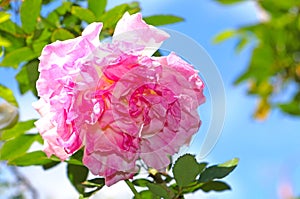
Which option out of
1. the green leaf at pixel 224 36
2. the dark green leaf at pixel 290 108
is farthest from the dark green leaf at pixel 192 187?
the green leaf at pixel 224 36

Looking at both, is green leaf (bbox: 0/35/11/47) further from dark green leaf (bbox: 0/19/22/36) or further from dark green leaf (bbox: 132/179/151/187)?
dark green leaf (bbox: 132/179/151/187)

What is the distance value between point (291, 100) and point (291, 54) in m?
0.18

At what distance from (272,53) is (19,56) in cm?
120

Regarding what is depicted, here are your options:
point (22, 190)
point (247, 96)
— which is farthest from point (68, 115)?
point (247, 96)

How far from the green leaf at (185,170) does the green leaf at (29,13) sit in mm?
289

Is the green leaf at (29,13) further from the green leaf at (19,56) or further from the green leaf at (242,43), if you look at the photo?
the green leaf at (242,43)

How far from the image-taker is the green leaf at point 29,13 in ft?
2.49

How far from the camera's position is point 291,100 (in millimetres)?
1961

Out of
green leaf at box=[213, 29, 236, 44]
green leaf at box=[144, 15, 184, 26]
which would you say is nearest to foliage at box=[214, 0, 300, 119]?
green leaf at box=[213, 29, 236, 44]

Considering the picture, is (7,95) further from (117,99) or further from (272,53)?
(272,53)

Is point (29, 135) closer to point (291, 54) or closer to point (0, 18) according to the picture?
point (0, 18)

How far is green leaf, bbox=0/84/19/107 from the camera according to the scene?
80cm

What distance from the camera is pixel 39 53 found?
0.77 metres

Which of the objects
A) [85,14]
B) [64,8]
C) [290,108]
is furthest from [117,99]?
[290,108]
